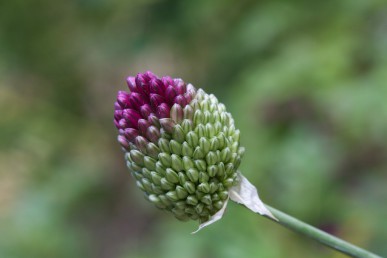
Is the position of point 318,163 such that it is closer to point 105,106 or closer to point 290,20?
point 290,20

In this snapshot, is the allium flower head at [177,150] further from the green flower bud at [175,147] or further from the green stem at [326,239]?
the green stem at [326,239]

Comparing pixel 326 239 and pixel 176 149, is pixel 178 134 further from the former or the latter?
pixel 326 239

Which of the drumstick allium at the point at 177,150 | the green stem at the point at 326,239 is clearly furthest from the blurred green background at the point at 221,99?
the green stem at the point at 326,239

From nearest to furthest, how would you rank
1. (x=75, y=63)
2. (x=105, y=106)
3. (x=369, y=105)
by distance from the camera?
(x=369, y=105)
(x=75, y=63)
(x=105, y=106)

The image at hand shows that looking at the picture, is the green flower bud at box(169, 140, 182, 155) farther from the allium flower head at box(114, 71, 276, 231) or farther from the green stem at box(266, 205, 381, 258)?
the green stem at box(266, 205, 381, 258)

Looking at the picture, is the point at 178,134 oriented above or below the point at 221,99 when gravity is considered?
above

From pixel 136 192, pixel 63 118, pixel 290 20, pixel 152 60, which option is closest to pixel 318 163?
pixel 290 20

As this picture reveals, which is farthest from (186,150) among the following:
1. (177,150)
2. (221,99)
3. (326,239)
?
(221,99)
